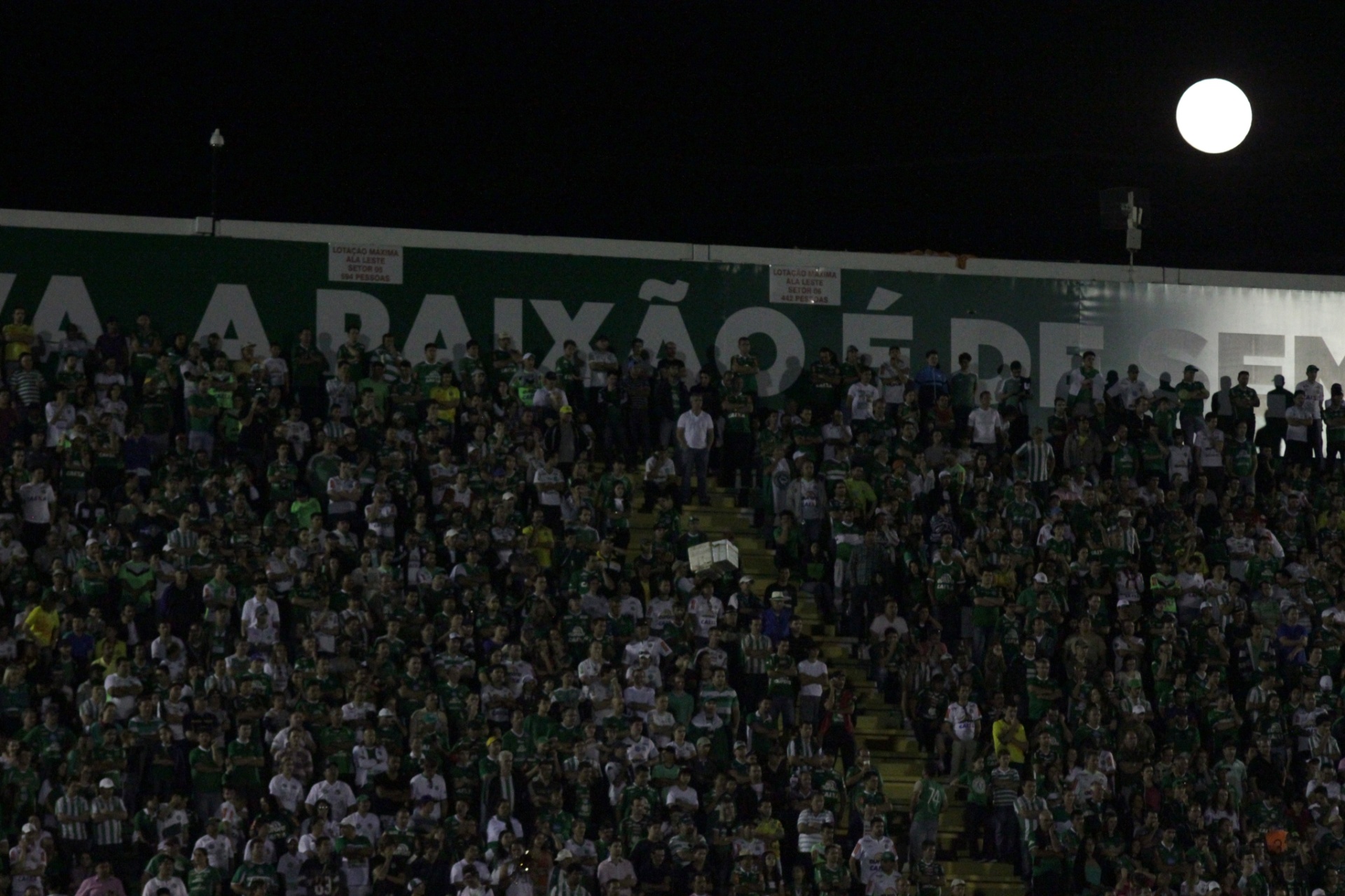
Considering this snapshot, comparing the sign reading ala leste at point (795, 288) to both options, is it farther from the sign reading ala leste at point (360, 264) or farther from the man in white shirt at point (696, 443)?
the sign reading ala leste at point (360, 264)

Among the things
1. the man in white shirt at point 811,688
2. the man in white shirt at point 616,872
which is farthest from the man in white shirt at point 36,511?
the man in white shirt at point 811,688

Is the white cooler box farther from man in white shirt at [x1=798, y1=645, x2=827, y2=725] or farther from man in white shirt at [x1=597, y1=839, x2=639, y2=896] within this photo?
man in white shirt at [x1=597, y1=839, x2=639, y2=896]

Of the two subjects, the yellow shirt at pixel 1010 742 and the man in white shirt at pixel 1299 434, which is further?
the man in white shirt at pixel 1299 434

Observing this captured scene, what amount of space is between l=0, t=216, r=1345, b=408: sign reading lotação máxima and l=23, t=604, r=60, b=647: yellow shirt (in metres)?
7.33

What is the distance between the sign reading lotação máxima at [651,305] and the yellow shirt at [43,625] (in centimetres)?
733

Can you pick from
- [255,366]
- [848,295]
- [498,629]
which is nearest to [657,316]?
[848,295]

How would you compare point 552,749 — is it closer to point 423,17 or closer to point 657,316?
point 657,316

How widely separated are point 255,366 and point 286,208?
14176 millimetres

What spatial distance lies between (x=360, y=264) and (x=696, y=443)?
19.3ft

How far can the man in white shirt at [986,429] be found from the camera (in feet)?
101

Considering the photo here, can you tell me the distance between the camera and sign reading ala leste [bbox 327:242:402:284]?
32.6m

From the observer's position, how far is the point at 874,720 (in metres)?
26.7

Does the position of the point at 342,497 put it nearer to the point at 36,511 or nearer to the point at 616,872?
the point at 36,511

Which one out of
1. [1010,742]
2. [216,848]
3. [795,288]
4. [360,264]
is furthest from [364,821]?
[795,288]
